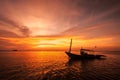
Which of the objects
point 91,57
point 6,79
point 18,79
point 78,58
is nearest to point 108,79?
point 18,79

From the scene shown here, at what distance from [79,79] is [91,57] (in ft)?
163

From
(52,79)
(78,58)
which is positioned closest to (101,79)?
(52,79)

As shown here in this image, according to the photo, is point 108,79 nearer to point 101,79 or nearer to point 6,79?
point 101,79

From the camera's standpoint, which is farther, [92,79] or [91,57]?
[91,57]

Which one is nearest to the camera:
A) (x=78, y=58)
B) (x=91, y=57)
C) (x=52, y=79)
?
(x=52, y=79)

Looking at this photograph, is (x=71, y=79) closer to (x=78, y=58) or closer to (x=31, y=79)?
(x=31, y=79)

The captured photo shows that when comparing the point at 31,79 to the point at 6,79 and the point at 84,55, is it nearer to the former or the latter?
the point at 6,79

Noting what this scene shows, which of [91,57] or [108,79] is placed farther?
[91,57]

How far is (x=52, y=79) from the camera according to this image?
67.3ft

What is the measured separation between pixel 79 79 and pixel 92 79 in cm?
293

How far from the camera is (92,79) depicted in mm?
21047

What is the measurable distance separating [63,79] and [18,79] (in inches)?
391

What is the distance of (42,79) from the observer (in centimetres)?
2053

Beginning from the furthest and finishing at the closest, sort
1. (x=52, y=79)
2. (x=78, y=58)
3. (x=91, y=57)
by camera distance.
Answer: (x=91, y=57) → (x=78, y=58) → (x=52, y=79)
